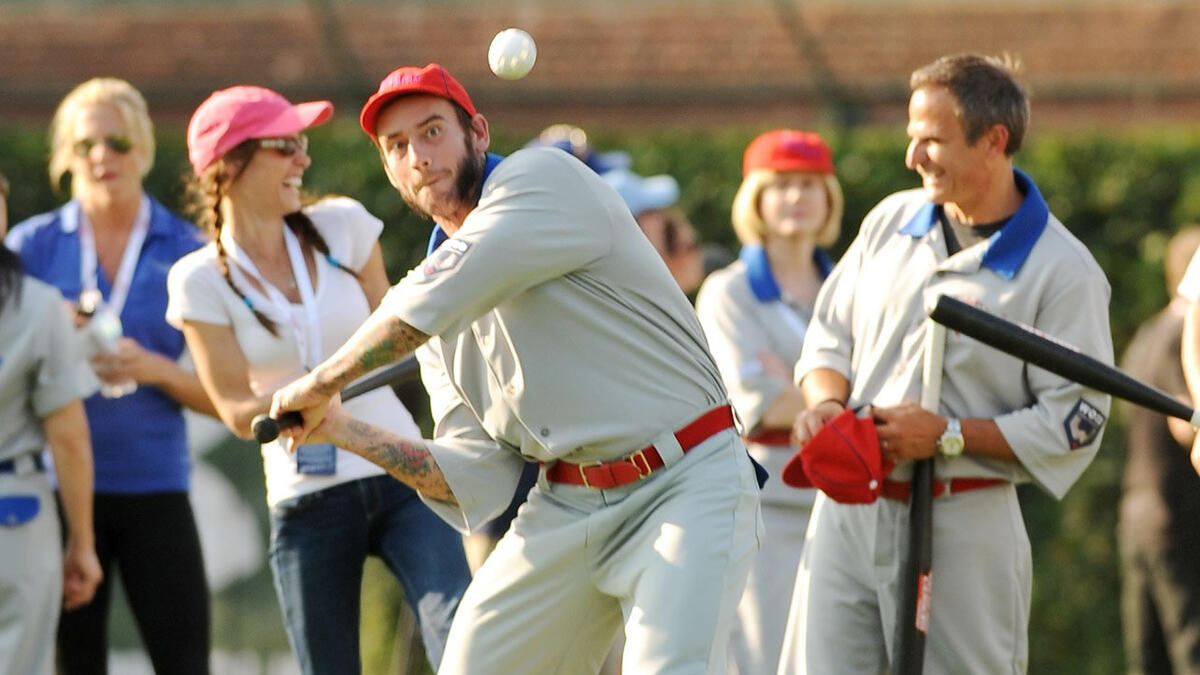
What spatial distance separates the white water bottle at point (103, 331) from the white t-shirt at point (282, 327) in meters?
0.80

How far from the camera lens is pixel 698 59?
41.1 feet

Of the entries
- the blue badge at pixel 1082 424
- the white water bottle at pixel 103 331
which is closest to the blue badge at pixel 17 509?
the white water bottle at pixel 103 331

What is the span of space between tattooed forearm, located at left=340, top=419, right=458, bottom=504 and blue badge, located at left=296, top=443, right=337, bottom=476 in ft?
2.46

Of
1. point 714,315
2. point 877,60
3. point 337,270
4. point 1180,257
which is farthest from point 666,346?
point 877,60

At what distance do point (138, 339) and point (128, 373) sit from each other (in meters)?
0.24

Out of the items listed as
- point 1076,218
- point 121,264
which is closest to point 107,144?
point 121,264

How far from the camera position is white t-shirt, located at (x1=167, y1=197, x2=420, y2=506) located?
226 inches

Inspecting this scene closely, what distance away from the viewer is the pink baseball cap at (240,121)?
5.83 m

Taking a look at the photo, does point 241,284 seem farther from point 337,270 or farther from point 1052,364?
point 1052,364

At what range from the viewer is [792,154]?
755 cm

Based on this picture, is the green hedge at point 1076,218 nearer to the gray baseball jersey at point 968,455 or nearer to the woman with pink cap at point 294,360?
the woman with pink cap at point 294,360

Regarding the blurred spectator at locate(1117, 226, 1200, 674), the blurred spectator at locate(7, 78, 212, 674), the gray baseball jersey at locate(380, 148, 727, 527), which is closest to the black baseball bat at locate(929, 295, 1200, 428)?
the gray baseball jersey at locate(380, 148, 727, 527)

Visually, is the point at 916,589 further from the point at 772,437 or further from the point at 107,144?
the point at 107,144

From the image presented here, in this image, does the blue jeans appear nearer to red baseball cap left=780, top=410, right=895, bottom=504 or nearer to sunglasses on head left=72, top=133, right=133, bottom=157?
red baseball cap left=780, top=410, right=895, bottom=504
